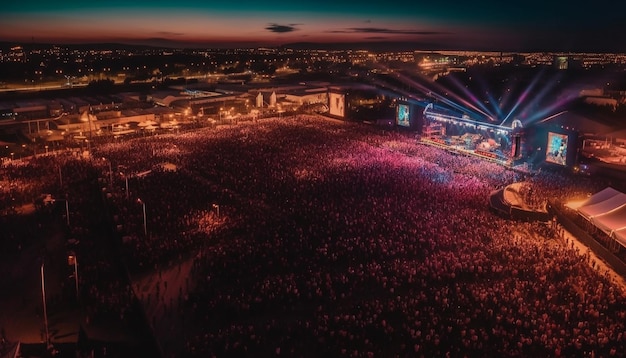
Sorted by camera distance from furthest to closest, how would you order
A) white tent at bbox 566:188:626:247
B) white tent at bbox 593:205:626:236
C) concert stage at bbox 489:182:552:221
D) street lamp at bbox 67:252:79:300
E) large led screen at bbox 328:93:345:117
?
large led screen at bbox 328:93:345:117 < concert stage at bbox 489:182:552:221 < white tent at bbox 593:205:626:236 < white tent at bbox 566:188:626:247 < street lamp at bbox 67:252:79:300

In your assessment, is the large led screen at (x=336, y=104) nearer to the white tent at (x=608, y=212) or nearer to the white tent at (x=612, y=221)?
the white tent at (x=608, y=212)

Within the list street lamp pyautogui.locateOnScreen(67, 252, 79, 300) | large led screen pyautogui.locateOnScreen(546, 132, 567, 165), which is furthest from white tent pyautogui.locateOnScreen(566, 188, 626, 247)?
street lamp pyautogui.locateOnScreen(67, 252, 79, 300)

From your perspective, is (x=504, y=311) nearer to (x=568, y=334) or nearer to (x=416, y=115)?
(x=568, y=334)

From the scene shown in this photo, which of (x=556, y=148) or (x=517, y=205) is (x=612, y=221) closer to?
(x=517, y=205)

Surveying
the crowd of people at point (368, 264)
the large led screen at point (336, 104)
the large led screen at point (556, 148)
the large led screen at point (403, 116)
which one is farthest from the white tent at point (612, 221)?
the large led screen at point (336, 104)

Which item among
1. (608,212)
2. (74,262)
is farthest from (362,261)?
(608,212)

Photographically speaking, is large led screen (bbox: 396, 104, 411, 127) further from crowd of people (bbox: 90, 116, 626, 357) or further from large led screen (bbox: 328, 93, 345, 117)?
crowd of people (bbox: 90, 116, 626, 357)
